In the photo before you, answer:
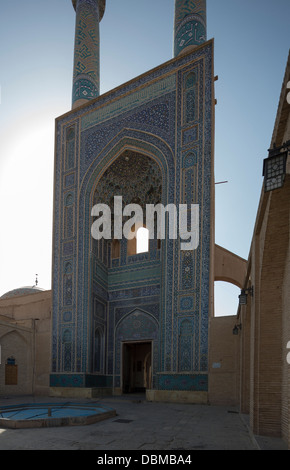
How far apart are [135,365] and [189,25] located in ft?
41.3

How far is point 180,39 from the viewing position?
13.7 m

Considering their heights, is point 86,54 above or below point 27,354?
above

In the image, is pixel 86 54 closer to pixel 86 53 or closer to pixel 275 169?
pixel 86 53

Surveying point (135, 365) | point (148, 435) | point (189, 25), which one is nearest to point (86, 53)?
point (189, 25)

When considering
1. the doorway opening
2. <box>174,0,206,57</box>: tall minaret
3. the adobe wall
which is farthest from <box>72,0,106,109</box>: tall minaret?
the doorway opening

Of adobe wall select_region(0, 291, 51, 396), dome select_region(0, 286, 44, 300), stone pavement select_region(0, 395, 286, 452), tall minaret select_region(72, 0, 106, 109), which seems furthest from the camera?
dome select_region(0, 286, 44, 300)

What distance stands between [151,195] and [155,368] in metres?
5.72

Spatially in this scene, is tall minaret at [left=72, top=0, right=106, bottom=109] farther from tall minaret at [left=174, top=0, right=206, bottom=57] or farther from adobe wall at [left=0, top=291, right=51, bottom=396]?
adobe wall at [left=0, top=291, right=51, bottom=396]

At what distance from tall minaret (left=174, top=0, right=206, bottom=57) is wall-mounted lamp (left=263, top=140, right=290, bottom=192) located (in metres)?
11.4

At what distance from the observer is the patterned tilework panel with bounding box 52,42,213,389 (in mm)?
11133

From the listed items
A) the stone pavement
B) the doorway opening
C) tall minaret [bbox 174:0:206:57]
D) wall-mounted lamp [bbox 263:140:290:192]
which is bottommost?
the doorway opening

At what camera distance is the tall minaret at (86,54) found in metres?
16.2

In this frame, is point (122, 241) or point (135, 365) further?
point (135, 365)

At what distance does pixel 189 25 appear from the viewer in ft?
44.8
